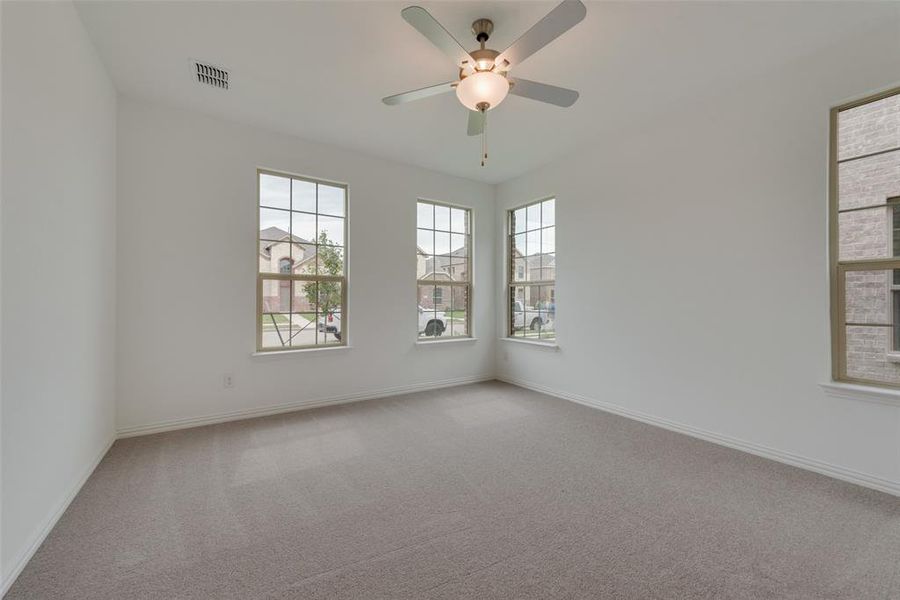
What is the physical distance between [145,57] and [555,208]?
12.6 ft

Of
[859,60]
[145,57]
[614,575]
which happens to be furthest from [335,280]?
[859,60]

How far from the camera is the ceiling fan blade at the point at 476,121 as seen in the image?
8.33ft

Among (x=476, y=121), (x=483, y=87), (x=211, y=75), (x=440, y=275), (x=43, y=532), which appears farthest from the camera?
(x=440, y=275)

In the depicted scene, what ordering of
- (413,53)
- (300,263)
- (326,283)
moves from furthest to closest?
(326,283) < (300,263) < (413,53)

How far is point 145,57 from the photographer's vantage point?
2.54 m

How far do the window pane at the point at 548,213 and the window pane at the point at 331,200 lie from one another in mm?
2407

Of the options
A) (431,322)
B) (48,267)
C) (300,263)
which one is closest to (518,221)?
(431,322)

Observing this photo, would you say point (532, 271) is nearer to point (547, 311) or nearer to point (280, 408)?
point (547, 311)

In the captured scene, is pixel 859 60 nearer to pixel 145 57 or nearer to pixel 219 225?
pixel 145 57

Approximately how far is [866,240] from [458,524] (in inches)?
120

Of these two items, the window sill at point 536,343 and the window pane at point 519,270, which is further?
the window pane at point 519,270

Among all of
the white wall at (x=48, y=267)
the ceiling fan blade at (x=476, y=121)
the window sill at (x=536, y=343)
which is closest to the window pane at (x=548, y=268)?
the window sill at (x=536, y=343)

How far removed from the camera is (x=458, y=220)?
16.7ft

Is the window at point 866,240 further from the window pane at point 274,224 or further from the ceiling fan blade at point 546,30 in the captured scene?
the window pane at point 274,224
